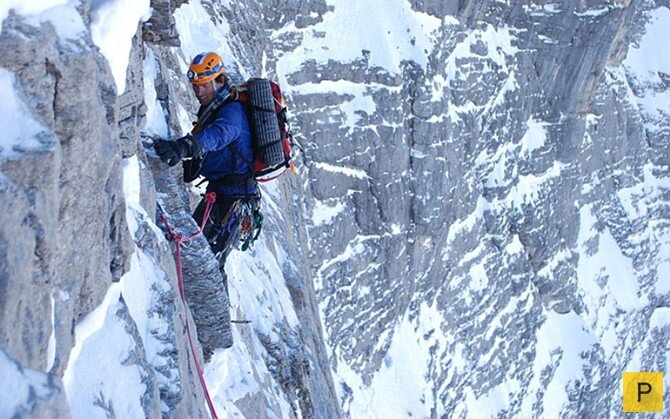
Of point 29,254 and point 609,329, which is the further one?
point 609,329

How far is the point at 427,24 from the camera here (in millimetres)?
29078

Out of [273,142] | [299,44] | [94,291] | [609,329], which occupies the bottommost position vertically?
[609,329]

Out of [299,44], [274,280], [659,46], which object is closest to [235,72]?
[274,280]

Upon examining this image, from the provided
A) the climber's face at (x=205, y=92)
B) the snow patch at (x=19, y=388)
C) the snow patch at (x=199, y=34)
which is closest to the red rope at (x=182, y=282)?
the climber's face at (x=205, y=92)

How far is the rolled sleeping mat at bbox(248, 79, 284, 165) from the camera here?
625cm

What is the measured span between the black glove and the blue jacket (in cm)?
9

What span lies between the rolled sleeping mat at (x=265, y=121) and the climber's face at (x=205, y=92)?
354 mm

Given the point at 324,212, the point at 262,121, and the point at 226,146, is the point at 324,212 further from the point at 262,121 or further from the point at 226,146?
the point at 262,121

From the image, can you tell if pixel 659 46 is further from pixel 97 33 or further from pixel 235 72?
pixel 97 33

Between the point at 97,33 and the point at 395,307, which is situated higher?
the point at 97,33

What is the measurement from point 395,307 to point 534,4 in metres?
17.7

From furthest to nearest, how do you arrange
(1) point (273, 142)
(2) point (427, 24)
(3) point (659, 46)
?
(3) point (659, 46), (2) point (427, 24), (1) point (273, 142)

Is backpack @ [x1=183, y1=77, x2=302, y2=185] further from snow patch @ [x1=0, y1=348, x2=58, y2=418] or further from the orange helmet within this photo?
snow patch @ [x1=0, y1=348, x2=58, y2=418]

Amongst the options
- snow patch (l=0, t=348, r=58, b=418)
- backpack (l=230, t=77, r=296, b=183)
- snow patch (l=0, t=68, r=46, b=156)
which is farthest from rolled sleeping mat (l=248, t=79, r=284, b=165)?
snow patch (l=0, t=348, r=58, b=418)
